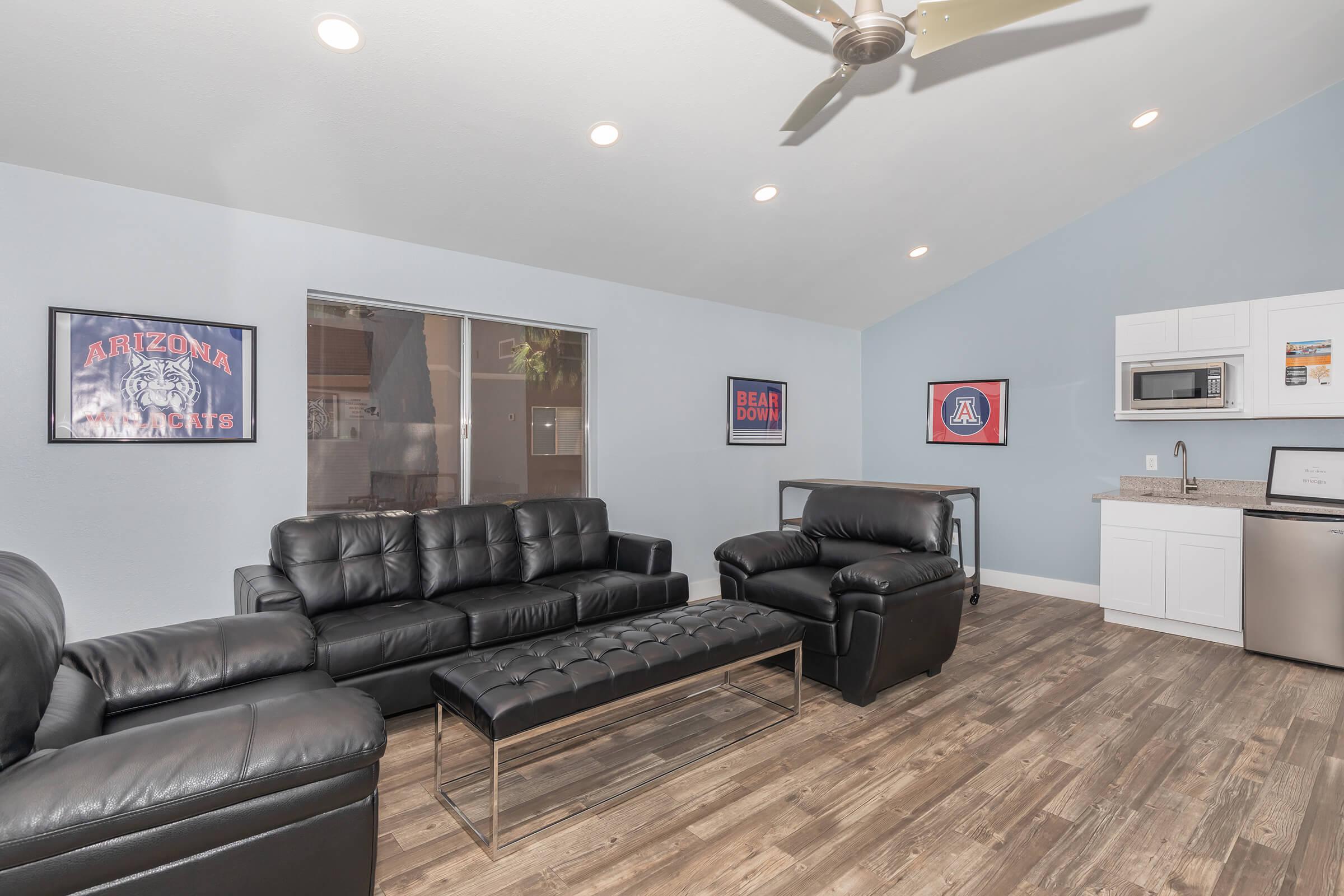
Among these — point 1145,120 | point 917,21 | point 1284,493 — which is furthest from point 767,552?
point 1145,120

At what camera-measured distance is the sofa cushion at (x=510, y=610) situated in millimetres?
3043

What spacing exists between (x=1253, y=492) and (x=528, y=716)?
5.02 m

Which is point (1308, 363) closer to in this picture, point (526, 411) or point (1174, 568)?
point (1174, 568)

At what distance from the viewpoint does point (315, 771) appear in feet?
4.50

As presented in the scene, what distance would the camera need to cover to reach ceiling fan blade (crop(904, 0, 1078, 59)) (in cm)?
191

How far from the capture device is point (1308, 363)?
393 centimetres

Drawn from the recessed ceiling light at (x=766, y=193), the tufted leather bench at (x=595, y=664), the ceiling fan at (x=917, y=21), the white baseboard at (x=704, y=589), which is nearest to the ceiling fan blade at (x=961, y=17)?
the ceiling fan at (x=917, y=21)

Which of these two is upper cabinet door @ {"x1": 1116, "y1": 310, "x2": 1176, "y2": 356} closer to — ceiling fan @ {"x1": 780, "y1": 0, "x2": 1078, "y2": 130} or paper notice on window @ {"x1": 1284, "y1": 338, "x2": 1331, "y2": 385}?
paper notice on window @ {"x1": 1284, "y1": 338, "x2": 1331, "y2": 385}

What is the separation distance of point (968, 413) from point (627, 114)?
14.0ft

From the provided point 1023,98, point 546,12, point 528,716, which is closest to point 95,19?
point 546,12

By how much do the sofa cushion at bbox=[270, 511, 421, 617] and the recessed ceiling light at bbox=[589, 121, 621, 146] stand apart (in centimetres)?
222

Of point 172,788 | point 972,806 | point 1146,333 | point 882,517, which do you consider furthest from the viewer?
point 1146,333

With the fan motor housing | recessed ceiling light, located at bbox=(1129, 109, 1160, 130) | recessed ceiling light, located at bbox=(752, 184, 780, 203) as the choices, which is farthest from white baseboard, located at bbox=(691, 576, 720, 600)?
recessed ceiling light, located at bbox=(1129, 109, 1160, 130)

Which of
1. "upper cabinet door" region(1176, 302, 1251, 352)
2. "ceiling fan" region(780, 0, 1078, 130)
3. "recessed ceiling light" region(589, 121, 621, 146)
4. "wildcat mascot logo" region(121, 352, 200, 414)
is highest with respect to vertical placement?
"recessed ceiling light" region(589, 121, 621, 146)
